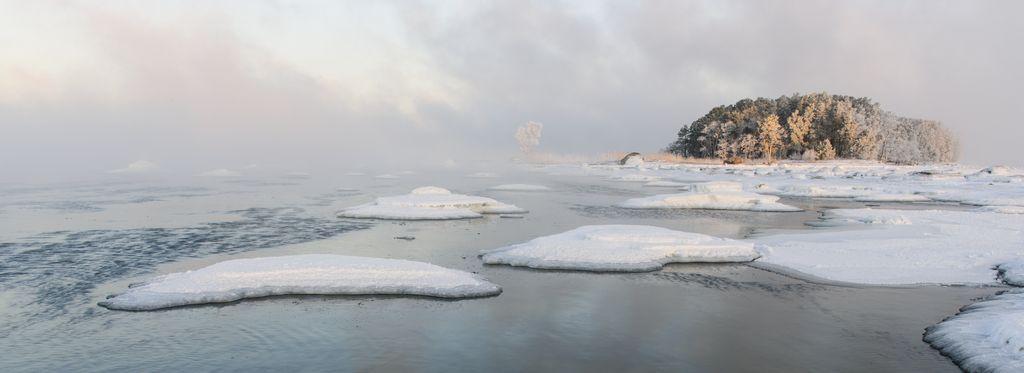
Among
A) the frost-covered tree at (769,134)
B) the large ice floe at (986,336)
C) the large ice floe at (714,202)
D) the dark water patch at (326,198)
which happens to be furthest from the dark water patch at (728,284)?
the frost-covered tree at (769,134)

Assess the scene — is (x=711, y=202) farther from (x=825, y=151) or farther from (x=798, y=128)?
(x=798, y=128)

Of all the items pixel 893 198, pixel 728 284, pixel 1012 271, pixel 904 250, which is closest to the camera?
pixel 728 284

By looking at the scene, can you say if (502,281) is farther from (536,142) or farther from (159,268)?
(536,142)

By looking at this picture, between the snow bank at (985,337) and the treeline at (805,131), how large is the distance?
92.3 m

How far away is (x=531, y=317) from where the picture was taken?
12195 millimetres

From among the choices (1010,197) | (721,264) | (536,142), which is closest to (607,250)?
(721,264)

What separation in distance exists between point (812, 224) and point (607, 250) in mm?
13879

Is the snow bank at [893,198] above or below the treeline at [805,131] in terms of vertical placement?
below

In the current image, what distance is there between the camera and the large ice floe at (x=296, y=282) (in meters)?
13.1

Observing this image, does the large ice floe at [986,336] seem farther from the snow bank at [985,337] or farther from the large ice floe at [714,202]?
the large ice floe at [714,202]

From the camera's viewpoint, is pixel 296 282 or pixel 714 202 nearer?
pixel 296 282

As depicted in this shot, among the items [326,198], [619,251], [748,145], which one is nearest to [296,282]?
[619,251]

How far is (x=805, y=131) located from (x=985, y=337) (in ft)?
317

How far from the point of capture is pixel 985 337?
10469 mm
